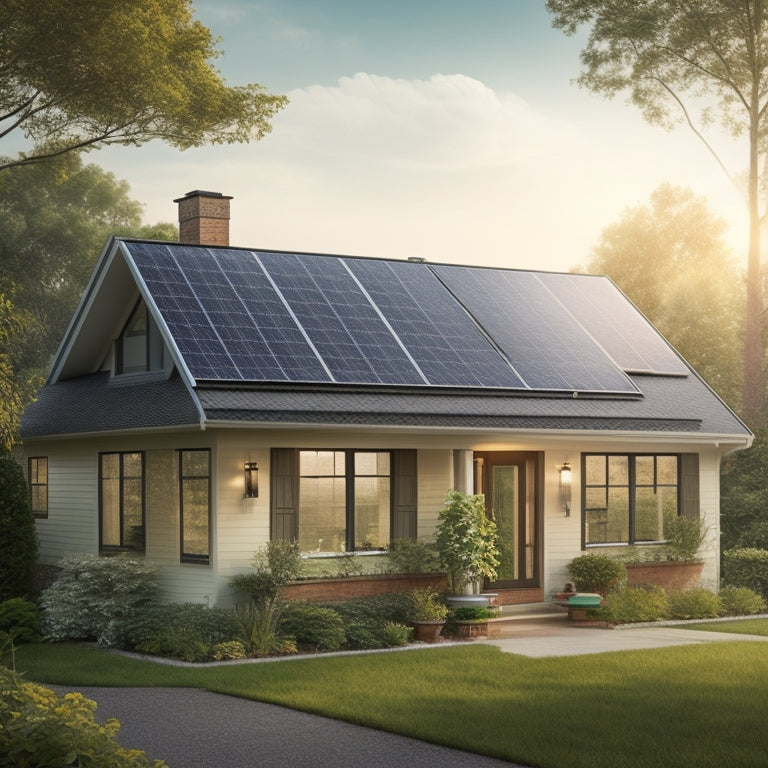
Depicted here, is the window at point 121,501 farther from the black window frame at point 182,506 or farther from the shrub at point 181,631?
the shrub at point 181,631

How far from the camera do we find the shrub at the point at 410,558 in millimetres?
17844

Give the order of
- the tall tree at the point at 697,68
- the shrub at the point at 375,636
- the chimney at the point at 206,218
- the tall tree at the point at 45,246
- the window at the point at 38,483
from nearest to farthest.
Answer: the shrub at the point at 375,636, the chimney at the point at 206,218, the window at the point at 38,483, the tall tree at the point at 697,68, the tall tree at the point at 45,246

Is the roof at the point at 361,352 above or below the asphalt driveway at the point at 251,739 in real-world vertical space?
above

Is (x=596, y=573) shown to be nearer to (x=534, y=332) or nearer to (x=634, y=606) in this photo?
(x=634, y=606)

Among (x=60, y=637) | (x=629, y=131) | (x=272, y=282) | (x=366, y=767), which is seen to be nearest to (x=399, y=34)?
(x=272, y=282)

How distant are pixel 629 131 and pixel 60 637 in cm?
2273

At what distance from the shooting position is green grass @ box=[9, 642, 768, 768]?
10.1 metres

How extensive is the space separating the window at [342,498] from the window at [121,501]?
2783 millimetres

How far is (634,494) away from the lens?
20.7m

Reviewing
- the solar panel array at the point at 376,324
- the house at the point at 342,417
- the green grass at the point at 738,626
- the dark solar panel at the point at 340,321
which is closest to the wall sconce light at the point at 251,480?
the house at the point at 342,417

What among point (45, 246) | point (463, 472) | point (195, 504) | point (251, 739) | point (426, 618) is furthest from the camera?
point (45, 246)

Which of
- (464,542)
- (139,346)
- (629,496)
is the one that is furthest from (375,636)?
(139,346)

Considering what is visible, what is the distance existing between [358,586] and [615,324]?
28.0ft

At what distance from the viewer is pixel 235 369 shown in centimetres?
1716
